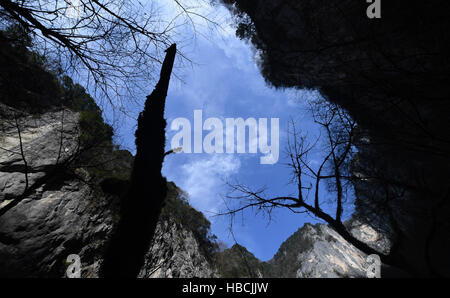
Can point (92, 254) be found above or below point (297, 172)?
below

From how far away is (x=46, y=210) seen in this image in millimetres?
5121

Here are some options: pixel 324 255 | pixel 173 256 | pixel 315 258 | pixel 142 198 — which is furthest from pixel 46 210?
pixel 324 255

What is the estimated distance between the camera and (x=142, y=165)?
2.19m

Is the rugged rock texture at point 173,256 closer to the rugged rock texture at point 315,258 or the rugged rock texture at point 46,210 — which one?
the rugged rock texture at point 46,210

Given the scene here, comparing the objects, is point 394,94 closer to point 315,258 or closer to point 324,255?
point 315,258

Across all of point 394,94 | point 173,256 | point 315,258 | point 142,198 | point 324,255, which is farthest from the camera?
point 324,255

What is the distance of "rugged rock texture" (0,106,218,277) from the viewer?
14.1 ft

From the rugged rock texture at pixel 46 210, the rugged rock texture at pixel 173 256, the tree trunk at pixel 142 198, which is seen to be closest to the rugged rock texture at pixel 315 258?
the tree trunk at pixel 142 198
